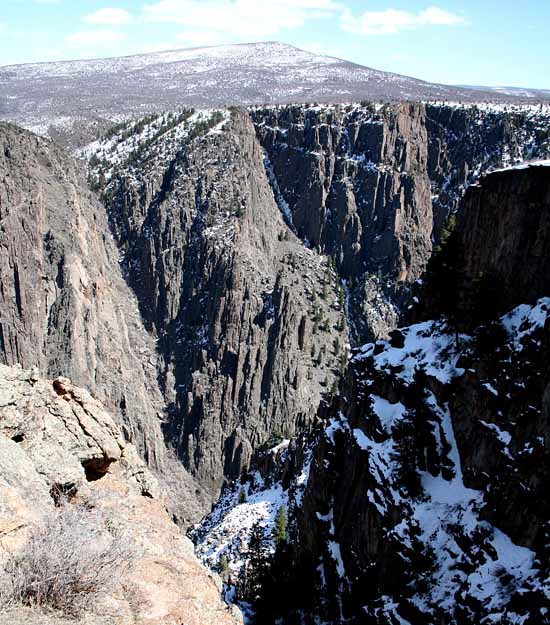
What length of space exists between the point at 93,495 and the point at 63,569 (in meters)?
5.09

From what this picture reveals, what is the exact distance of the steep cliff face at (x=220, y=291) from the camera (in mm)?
93438

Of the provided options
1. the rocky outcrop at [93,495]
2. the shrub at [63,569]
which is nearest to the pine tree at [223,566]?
the rocky outcrop at [93,495]

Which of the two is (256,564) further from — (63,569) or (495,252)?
(63,569)

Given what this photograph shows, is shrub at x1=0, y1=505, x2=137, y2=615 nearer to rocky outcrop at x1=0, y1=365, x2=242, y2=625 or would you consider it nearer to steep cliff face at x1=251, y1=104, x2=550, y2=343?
rocky outcrop at x1=0, y1=365, x2=242, y2=625

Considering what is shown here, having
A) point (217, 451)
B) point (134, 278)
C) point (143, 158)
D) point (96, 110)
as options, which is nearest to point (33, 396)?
point (217, 451)

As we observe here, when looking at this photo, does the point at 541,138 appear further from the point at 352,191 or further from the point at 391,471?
the point at 391,471

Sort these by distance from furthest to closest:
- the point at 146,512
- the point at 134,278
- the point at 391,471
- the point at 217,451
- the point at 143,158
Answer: the point at 143,158
the point at 134,278
the point at 217,451
the point at 391,471
the point at 146,512

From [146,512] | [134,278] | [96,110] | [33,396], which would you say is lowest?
[134,278]

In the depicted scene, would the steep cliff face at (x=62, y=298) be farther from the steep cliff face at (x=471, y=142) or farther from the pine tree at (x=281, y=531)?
the steep cliff face at (x=471, y=142)

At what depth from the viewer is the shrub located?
10867 mm

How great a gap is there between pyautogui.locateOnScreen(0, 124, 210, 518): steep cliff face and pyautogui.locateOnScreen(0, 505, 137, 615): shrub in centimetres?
5360

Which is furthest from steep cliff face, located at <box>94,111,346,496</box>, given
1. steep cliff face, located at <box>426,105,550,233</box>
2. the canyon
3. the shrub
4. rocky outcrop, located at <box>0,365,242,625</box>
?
the shrub

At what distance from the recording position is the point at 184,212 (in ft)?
350

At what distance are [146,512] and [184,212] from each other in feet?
307
